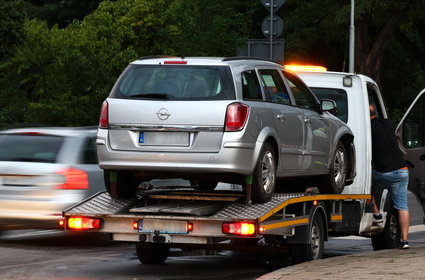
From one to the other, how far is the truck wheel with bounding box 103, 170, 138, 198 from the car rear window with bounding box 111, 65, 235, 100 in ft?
2.88

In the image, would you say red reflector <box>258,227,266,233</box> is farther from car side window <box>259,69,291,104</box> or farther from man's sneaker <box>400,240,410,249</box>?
man's sneaker <box>400,240,410,249</box>

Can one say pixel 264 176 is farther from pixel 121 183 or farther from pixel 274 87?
pixel 121 183

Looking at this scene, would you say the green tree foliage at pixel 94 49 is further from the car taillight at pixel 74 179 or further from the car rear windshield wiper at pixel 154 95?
the car rear windshield wiper at pixel 154 95

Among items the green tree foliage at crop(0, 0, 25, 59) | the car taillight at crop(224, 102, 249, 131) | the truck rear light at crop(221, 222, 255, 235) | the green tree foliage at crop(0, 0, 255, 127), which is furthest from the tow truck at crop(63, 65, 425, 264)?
the green tree foliage at crop(0, 0, 25, 59)

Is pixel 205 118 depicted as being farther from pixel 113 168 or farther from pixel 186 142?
pixel 113 168

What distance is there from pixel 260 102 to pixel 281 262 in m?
2.79

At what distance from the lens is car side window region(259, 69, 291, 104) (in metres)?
12.1

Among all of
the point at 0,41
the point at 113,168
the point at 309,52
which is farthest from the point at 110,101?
the point at 309,52

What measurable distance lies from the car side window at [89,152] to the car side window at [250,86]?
133 inches

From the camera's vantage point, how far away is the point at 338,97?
1472cm

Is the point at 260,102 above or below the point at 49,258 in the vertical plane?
above

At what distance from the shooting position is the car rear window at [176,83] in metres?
11.2

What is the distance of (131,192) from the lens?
12.0 metres

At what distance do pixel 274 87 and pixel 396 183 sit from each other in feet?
9.19
